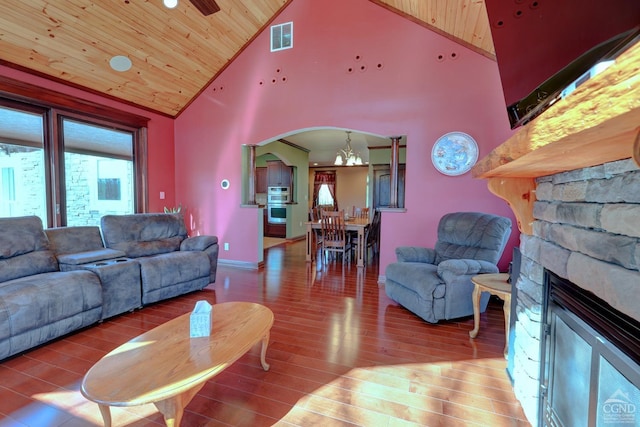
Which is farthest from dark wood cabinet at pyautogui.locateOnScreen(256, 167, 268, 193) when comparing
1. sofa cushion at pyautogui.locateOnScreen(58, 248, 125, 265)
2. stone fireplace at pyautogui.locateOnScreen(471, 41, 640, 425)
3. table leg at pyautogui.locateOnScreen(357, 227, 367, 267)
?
stone fireplace at pyautogui.locateOnScreen(471, 41, 640, 425)

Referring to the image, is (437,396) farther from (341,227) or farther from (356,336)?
(341,227)

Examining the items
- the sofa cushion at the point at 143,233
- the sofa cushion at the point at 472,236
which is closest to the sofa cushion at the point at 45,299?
the sofa cushion at the point at 143,233

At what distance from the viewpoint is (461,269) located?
274cm

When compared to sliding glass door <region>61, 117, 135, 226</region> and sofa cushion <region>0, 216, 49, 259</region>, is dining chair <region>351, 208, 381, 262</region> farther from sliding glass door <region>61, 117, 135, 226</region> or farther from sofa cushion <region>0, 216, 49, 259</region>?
sofa cushion <region>0, 216, 49, 259</region>

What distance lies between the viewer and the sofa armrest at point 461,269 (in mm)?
2748

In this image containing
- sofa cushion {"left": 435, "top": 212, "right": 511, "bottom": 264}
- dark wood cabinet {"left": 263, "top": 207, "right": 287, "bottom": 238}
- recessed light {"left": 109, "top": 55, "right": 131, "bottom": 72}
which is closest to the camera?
sofa cushion {"left": 435, "top": 212, "right": 511, "bottom": 264}

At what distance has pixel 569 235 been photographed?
1.24m

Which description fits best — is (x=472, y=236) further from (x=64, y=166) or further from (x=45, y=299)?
(x=64, y=166)

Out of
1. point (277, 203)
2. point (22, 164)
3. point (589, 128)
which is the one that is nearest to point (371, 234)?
point (277, 203)

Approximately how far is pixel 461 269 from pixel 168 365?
2455 mm

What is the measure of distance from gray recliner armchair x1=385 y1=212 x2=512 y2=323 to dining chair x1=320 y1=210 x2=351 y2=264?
1.83 m

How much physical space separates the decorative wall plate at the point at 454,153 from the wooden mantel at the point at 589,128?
2860 mm

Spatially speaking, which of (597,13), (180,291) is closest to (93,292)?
(180,291)

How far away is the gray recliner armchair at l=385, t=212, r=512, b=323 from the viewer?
2785 mm
